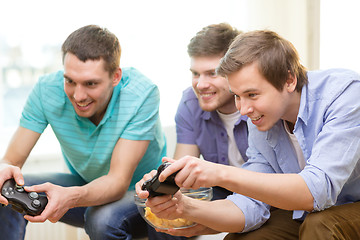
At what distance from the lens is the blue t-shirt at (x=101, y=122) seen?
6.04ft

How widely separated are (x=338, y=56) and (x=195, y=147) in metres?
1.38

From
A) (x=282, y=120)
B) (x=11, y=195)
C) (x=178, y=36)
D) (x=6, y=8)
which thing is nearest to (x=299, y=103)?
(x=282, y=120)

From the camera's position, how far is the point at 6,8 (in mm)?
2525

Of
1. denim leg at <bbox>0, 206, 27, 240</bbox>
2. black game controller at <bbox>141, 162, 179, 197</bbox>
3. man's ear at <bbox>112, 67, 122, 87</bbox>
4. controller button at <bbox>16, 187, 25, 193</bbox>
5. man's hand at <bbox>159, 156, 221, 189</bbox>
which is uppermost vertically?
man's ear at <bbox>112, 67, 122, 87</bbox>

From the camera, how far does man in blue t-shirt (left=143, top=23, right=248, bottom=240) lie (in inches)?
75.0

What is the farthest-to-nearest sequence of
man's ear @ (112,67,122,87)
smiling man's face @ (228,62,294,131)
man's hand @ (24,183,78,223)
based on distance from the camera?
man's ear @ (112,67,122,87) → man's hand @ (24,183,78,223) → smiling man's face @ (228,62,294,131)

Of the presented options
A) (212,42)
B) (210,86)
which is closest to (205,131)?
(210,86)

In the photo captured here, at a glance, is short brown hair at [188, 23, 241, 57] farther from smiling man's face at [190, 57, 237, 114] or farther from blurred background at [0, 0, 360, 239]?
blurred background at [0, 0, 360, 239]

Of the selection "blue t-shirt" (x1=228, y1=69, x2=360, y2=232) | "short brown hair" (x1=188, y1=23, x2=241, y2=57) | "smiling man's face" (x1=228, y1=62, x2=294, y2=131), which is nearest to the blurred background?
"short brown hair" (x1=188, y1=23, x2=241, y2=57)

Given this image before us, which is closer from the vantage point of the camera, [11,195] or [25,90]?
[11,195]

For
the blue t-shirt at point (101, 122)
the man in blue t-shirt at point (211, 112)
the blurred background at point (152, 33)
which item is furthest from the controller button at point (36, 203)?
the blurred background at point (152, 33)

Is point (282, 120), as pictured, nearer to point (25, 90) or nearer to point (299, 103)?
point (299, 103)

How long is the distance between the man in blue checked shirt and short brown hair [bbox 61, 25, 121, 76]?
58 centimetres

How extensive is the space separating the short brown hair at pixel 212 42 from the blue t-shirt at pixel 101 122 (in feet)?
0.77
